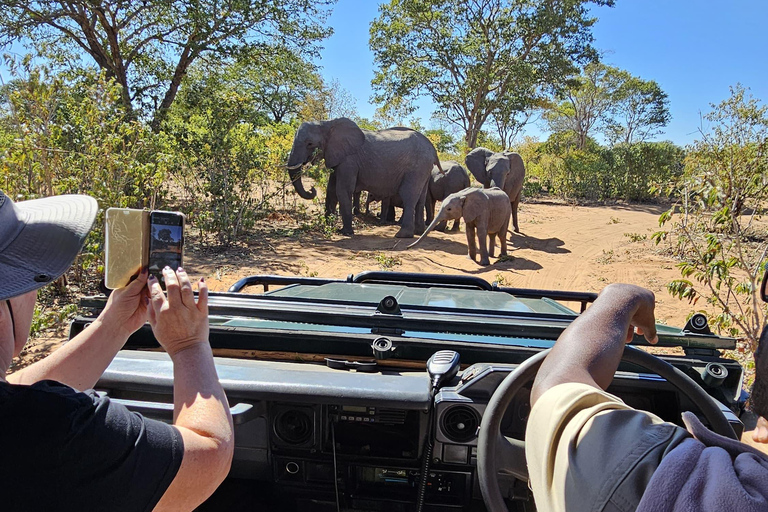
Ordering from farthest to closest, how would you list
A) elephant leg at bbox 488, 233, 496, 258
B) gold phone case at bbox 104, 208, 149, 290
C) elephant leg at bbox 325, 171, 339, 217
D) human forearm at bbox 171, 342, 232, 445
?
1. elephant leg at bbox 325, 171, 339, 217
2. elephant leg at bbox 488, 233, 496, 258
3. gold phone case at bbox 104, 208, 149, 290
4. human forearm at bbox 171, 342, 232, 445

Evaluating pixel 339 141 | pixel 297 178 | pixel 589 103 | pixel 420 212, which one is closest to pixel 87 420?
pixel 297 178

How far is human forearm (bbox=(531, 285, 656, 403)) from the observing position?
118 centimetres

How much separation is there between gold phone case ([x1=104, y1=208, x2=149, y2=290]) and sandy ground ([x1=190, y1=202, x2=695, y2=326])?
545 cm

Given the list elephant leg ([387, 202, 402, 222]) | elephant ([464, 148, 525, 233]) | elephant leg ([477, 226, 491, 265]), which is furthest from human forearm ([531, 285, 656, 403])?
elephant leg ([387, 202, 402, 222])

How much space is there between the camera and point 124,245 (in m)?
1.49

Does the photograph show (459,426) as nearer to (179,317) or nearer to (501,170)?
(179,317)

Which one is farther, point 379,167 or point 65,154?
point 379,167

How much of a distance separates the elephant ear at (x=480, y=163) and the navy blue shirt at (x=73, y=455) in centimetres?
1506

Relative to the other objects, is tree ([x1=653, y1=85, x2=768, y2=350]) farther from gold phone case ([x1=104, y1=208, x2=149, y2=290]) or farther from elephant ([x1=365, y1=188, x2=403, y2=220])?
elephant ([x1=365, y1=188, x2=403, y2=220])

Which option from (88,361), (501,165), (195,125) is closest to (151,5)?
(195,125)

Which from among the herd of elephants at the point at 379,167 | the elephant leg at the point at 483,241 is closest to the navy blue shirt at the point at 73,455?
the elephant leg at the point at 483,241

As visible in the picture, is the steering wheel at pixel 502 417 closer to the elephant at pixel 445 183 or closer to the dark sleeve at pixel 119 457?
the dark sleeve at pixel 119 457

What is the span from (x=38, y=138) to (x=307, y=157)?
7.32 meters

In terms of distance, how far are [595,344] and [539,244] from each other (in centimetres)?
1222
